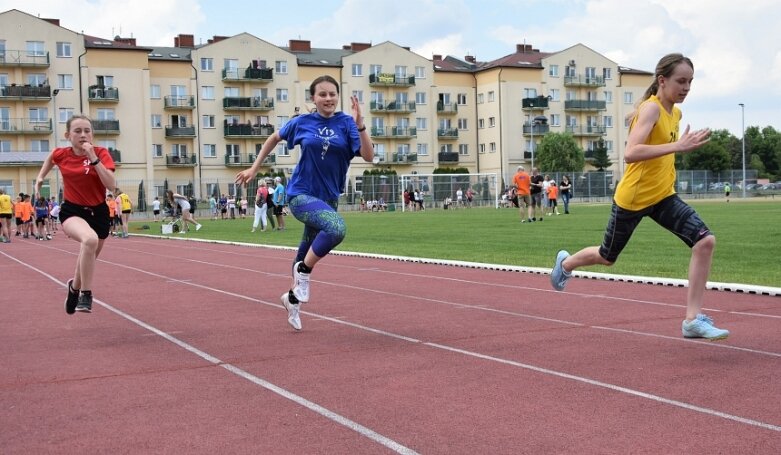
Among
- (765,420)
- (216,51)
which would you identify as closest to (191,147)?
(216,51)

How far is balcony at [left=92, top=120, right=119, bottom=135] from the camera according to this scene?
72125mm

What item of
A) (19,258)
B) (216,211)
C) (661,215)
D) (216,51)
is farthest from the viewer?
(216,51)

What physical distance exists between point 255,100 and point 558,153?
29092 millimetres

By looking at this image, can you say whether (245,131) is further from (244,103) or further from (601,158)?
(601,158)

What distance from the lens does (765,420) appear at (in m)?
4.25

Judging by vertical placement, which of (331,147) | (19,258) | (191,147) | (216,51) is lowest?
(19,258)

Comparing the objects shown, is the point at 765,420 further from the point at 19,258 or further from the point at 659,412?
the point at 19,258

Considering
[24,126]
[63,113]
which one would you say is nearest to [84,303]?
[24,126]

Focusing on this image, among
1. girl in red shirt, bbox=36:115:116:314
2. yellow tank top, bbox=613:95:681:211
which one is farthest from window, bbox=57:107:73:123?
yellow tank top, bbox=613:95:681:211

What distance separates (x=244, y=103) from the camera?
261ft

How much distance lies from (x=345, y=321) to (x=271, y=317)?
2.66 feet

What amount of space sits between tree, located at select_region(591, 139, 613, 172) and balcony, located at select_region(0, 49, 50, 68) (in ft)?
172

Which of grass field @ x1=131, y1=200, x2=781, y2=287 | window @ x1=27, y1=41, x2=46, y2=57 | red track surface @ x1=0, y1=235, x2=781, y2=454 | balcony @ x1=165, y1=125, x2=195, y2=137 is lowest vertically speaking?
red track surface @ x1=0, y1=235, x2=781, y2=454

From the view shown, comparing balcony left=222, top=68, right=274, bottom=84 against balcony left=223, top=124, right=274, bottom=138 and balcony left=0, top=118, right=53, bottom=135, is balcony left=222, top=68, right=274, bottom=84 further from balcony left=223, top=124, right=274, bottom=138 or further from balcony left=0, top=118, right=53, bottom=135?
→ balcony left=0, top=118, right=53, bottom=135
